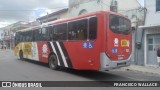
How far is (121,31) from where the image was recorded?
512 inches

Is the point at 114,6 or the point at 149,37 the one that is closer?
the point at 149,37

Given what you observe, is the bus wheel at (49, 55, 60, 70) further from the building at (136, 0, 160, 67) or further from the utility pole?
the utility pole

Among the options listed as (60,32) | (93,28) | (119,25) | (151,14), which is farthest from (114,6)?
(93,28)

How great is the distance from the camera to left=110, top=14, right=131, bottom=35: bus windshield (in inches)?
489

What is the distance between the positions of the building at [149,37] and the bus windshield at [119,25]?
5779 mm

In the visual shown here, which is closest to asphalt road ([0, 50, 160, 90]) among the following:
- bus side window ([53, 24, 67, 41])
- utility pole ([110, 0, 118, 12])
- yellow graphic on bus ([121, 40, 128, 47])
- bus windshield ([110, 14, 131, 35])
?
yellow graphic on bus ([121, 40, 128, 47])

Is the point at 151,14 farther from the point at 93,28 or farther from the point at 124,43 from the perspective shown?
the point at 93,28

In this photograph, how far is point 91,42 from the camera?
40.9 ft

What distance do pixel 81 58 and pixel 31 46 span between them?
26.1 feet

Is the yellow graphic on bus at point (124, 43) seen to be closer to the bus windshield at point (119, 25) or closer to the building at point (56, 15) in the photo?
the bus windshield at point (119, 25)

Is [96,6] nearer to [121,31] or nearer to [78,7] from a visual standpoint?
[78,7]

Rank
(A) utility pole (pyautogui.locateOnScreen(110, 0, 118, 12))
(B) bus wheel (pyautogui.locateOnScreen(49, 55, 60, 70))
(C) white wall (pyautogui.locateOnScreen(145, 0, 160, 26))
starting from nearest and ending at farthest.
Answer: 1. (B) bus wheel (pyautogui.locateOnScreen(49, 55, 60, 70))
2. (C) white wall (pyautogui.locateOnScreen(145, 0, 160, 26))
3. (A) utility pole (pyautogui.locateOnScreen(110, 0, 118, 12))

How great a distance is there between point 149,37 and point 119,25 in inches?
319

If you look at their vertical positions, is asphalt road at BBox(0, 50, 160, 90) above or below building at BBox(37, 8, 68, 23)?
below
